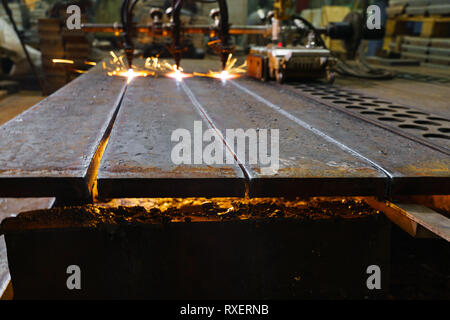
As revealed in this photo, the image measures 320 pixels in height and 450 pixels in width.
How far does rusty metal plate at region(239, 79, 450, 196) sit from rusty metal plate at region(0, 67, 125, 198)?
85cm

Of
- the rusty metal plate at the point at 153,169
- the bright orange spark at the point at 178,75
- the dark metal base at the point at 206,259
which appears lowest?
the dark metal base at the point at 206,259

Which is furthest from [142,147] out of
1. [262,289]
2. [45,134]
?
[262,289]

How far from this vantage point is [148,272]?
1.31 m

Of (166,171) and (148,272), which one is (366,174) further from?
(148,272)

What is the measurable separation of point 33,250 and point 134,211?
1.14ft

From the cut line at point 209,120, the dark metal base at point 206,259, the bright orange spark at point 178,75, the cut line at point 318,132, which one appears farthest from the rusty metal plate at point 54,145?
the bright orange spark at point 178,75

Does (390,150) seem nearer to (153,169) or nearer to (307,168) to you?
(307,168)

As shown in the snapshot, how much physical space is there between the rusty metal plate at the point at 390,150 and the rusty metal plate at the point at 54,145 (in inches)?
33.5

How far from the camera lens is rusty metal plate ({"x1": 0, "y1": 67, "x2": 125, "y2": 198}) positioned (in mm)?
947

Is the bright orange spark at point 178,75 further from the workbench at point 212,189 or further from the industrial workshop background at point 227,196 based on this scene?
the workbench at point 212,189

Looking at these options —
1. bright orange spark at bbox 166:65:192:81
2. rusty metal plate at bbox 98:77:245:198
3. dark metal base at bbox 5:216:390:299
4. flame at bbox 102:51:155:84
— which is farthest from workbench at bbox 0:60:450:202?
flame at bbox 102:51:155:84

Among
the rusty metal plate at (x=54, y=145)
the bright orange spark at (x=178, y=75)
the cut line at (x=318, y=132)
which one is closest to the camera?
the rusty metal plate at (x=54, y=145)

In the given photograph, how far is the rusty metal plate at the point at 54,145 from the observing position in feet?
3.11

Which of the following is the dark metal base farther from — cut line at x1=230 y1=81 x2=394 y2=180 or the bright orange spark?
the bright orange spark
